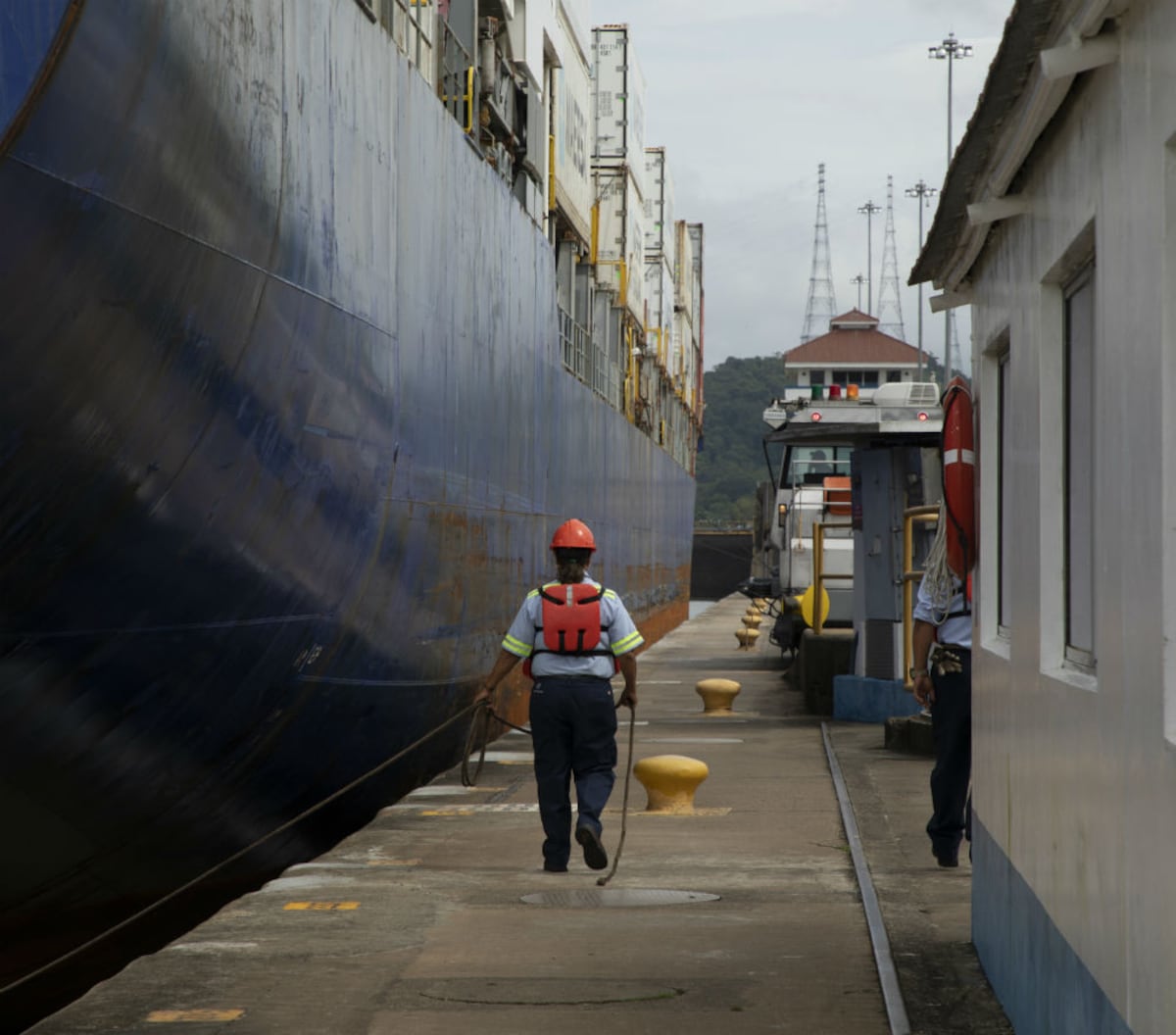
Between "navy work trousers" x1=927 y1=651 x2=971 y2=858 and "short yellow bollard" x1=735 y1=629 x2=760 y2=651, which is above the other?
"navy work trousers" x1=927 y1=651 x2=971 y2=858

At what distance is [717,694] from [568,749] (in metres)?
9.30

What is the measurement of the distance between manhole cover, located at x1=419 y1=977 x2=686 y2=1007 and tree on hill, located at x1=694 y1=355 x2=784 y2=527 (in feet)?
403

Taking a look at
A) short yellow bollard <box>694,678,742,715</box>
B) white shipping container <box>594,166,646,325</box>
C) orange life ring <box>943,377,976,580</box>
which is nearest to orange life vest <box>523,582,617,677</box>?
orange life ring <box>943,377,976,580</box>

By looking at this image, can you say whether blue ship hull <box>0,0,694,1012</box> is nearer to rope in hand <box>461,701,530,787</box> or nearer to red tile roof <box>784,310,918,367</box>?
rope in hand <box>461,701,530,787</box>

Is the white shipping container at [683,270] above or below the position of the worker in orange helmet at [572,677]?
above

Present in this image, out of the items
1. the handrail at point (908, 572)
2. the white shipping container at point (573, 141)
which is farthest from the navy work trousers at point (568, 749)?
the white shipping container at point (573, 141)

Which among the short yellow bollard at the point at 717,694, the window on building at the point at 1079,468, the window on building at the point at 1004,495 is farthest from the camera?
the short yellow bollard at the point at 717,694

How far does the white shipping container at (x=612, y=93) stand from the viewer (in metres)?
31.4

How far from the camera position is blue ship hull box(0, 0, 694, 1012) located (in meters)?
6.49

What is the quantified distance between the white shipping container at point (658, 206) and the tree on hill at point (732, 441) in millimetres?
87167

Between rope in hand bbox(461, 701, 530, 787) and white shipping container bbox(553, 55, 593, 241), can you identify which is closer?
rope in hand bbox(461, 701, 530, 787)

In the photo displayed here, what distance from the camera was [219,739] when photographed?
850 centimetres

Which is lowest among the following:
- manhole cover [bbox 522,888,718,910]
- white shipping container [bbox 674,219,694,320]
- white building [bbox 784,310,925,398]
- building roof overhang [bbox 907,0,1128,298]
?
manhole cover [bbox 522,888,718,910]

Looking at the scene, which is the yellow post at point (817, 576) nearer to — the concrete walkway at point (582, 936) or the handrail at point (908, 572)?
the handrail at point (908, 572)
